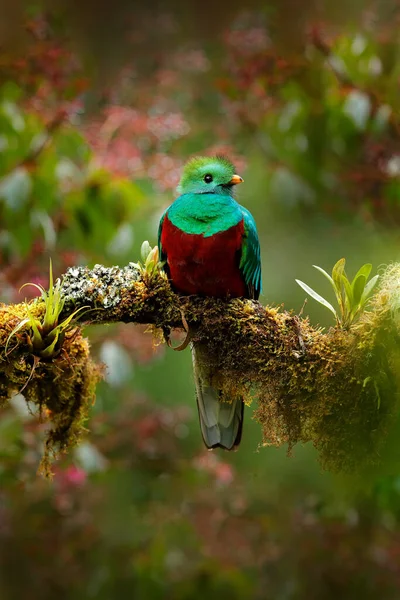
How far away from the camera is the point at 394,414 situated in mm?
1987

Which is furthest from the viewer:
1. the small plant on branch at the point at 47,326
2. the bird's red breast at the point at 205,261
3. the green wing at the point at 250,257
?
the green wing at the point at 250,257

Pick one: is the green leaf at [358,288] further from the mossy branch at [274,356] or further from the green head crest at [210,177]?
the green head crest at [210,177]

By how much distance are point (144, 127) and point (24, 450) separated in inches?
69.2

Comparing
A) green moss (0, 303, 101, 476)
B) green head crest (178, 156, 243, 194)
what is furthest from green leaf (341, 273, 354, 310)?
green moss (0, 303, 101, 476)

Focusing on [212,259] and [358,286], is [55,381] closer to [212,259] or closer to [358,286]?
[212,259]

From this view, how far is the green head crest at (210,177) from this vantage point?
8.14ft

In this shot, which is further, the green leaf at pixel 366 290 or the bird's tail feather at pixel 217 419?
the bird's tail feather at pixel 217 419

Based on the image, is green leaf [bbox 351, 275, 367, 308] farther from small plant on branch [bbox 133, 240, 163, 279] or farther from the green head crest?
the green head crest

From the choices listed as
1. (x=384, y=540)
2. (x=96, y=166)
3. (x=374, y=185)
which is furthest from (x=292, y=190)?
(x=384, y=540)

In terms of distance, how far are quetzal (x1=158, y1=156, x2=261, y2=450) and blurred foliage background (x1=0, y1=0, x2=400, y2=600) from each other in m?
0.70

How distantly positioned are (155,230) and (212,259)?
38.5 inches

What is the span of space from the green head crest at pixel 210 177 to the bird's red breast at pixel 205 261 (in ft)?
0.65

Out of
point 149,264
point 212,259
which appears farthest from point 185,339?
point 212,259

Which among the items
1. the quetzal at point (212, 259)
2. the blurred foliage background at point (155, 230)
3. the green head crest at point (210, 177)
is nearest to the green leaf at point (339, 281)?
the quetzal at point (212, 259)
